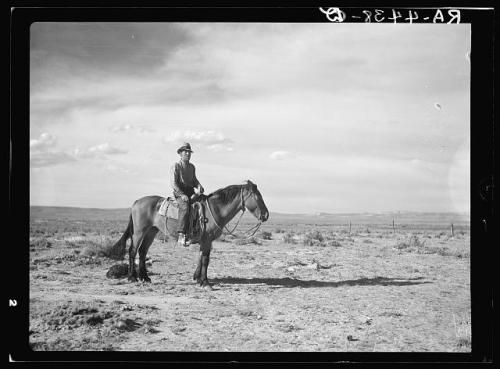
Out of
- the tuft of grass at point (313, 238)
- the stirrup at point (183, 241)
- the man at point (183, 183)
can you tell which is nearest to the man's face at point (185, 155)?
the man at point (183, 183)

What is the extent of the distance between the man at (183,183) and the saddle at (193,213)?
0.24 feet

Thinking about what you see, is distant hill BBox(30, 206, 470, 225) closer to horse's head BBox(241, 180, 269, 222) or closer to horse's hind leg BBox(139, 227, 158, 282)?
horse's head BBox(241, 180, 269, 222)

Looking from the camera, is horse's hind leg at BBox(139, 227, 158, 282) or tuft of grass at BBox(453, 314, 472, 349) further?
horse's hind leg at BBox(139, 227, 158, 282)

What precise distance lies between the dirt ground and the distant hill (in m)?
0.21

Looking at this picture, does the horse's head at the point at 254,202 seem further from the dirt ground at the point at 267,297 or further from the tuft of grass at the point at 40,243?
the tuft of grass at the point at 40,243

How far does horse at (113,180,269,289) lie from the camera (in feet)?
18.9

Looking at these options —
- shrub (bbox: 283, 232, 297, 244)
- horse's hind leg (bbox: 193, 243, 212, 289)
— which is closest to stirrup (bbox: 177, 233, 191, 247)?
horse's hind leg (bbox: 193, 243, 212, 289)

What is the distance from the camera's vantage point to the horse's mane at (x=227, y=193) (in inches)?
229

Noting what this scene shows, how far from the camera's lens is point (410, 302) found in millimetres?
5543

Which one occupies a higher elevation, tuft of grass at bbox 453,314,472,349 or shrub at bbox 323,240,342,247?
shrub at bbox 323,240,342,247

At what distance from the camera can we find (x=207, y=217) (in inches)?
231

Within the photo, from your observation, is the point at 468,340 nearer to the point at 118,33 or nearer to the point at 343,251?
the point at 343,251
